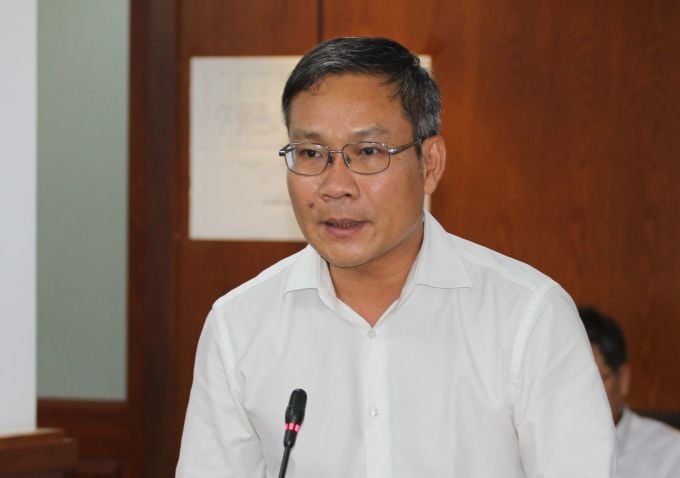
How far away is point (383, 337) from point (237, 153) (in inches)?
81.9

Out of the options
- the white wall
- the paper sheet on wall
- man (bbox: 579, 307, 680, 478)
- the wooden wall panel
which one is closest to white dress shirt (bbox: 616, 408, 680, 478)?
man (bbox: 579, 307, 680, 478)

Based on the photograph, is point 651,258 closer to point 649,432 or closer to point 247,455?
point 649,432

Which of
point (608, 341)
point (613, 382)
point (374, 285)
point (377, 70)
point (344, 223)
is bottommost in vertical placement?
point (613, 382)

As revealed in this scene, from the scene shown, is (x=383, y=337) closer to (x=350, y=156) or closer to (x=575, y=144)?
(x=350, y=156)

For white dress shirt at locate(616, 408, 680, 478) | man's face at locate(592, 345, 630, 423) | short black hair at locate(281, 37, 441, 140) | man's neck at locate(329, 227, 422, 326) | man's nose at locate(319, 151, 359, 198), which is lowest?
white dress shirt at locate(616, 408, 680, 478)

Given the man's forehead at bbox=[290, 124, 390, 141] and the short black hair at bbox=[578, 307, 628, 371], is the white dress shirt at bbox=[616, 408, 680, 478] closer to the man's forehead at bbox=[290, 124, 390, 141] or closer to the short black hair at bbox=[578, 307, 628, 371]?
the short black hair at bbox=[578, 307, 628, 371]

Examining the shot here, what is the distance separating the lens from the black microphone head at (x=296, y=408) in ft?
5.68

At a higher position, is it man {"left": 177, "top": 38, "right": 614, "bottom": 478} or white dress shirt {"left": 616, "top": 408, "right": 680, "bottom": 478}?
man {"left": 177, "top": 38, "right": 614, "bottom": 478}

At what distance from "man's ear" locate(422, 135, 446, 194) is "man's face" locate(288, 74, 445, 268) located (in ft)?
0.20

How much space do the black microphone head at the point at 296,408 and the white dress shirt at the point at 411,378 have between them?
0.18m

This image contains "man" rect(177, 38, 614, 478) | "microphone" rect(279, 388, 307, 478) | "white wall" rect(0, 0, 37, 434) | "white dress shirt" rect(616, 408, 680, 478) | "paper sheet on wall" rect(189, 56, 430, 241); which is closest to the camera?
"microphone" rect(279, 388, 307, 478)

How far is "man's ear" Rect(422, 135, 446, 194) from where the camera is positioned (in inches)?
78.2

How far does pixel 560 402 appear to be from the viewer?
5.76 feet

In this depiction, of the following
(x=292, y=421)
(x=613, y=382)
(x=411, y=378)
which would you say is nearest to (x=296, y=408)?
(x=292, y=421)
